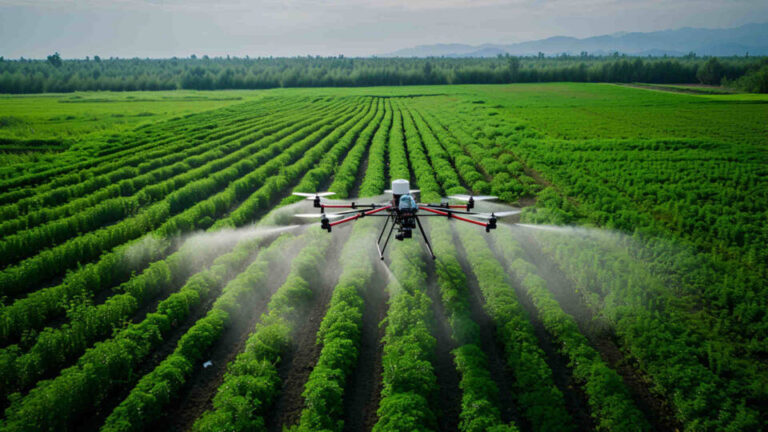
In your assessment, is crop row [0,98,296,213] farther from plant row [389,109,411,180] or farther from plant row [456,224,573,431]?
plant row [456,224,573,431]

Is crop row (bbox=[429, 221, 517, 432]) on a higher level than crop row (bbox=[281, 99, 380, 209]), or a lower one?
lower

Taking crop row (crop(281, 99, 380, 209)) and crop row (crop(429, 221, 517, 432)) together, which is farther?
crop row (crop(281, 99, 380, 209))

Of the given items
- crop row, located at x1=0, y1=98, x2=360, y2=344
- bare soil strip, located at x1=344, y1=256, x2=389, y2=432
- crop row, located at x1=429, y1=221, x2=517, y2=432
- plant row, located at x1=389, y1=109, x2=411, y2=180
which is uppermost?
plant row, located at x1=389, y1=109, x2=411, y2=180

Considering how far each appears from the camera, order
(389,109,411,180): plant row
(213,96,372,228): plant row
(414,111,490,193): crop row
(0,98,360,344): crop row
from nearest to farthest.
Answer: (0,98,360,344): crop row, (213,96,372,228): plant row, (414,111,490,193): crop row, (389,109,411,180): plant row

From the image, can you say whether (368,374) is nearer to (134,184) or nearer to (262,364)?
(262,364)

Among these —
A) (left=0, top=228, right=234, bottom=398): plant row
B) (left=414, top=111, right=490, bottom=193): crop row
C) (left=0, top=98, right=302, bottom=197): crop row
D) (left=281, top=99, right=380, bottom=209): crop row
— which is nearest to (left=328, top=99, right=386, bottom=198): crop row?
(left=281, top=99, right=380, bottom=209): crop row

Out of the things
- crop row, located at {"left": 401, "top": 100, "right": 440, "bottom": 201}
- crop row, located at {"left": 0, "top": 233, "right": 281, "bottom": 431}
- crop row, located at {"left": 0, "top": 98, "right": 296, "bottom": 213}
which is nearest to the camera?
crop row, located at {"left": 0, "top": 233, "right": 281, "bottom": 431}
